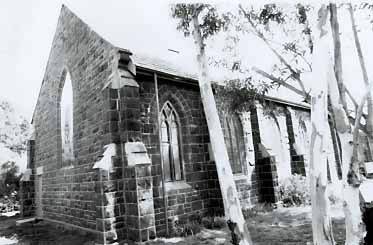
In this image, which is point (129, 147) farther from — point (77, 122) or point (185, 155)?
point (77, 122)

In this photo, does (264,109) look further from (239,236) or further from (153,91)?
(239,236)

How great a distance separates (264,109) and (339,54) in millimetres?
7629

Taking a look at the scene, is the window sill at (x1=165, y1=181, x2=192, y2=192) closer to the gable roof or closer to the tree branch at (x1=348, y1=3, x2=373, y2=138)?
the gable roof

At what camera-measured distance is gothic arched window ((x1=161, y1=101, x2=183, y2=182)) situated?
10.3 metres

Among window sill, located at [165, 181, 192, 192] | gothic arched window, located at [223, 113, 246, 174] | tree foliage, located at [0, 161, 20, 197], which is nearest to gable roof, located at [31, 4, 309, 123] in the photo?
gothic arched window, located at [223, 113, 246, 174]

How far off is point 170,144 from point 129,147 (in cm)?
237

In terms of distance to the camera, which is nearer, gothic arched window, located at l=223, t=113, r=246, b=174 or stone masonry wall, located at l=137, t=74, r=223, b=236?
stone masonry wall, located at l=137, t=74, r=223, b=236

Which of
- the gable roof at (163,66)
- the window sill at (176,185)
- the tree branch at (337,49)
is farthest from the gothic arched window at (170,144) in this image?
the tree branch at (337,49)

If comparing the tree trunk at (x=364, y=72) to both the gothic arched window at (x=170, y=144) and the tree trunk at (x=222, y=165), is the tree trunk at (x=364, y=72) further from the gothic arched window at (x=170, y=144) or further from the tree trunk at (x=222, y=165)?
the gothic arched window at (x=170, y=144)

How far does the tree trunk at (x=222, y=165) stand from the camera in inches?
220

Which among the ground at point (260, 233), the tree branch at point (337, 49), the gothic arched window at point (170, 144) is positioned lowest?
the ground at point (260, 233)

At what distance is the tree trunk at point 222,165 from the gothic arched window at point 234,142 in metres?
6.48

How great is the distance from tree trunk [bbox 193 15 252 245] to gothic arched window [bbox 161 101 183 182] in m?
4.31

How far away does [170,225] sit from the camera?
937cm
